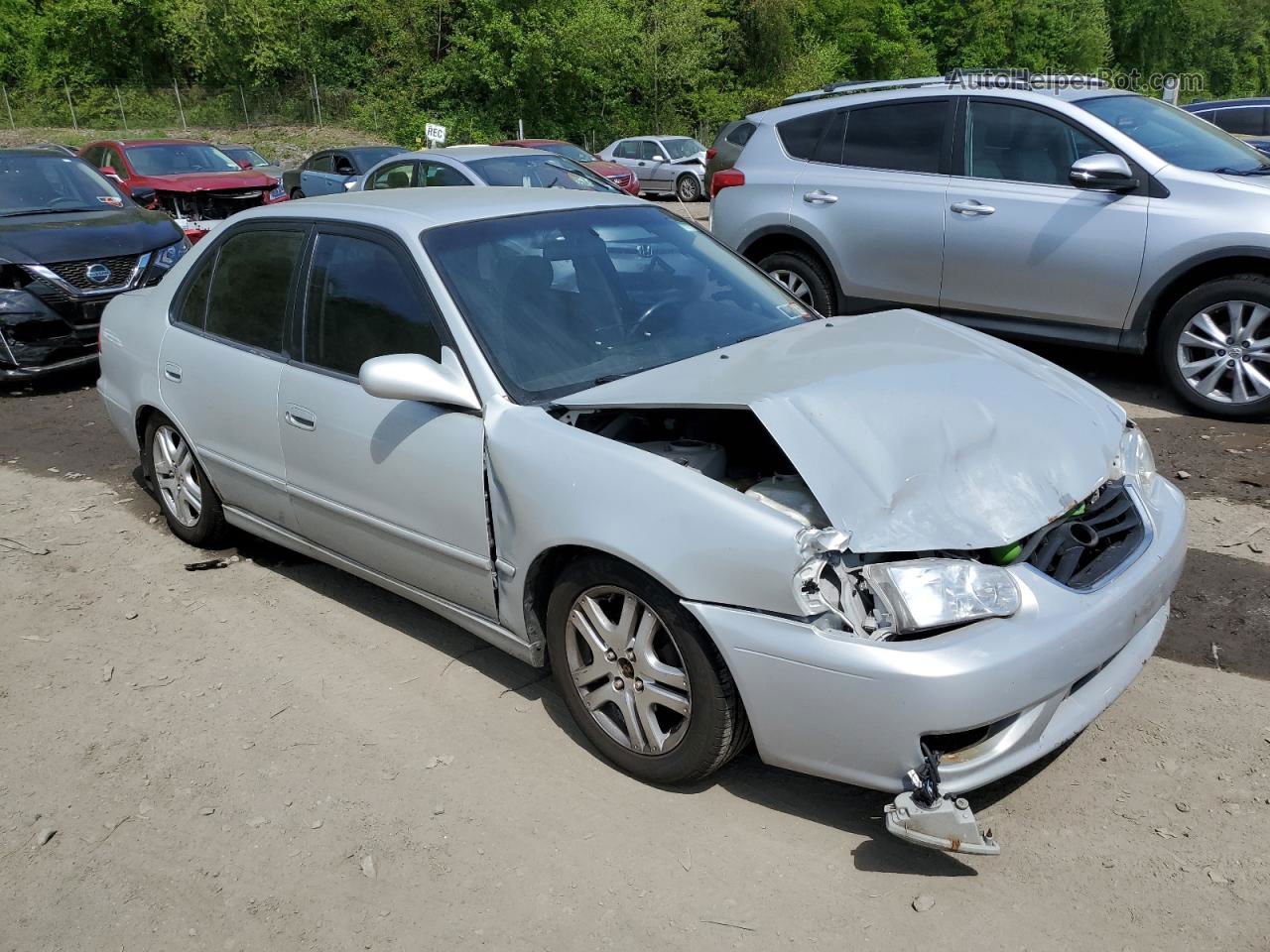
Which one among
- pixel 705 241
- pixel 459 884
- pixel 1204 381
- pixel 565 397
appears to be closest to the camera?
pixel 459 884

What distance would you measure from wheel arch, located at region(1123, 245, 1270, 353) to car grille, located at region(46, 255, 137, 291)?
24.0ft

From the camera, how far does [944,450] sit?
294cm

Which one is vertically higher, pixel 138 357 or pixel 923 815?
pixel 138 357

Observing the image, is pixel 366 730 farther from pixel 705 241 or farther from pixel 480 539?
pixel 705 241

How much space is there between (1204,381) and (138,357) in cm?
562

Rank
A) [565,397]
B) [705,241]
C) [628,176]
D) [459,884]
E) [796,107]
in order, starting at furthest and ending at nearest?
[628,176]
[796,107]
[705,241]
[565,397]
[459,884]

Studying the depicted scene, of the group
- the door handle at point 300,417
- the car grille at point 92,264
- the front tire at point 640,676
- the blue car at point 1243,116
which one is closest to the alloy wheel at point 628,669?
the front tire at point 640,676

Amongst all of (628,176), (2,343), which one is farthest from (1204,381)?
(628,176)

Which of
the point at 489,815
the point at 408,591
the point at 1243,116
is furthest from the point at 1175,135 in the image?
the point at 1243,116

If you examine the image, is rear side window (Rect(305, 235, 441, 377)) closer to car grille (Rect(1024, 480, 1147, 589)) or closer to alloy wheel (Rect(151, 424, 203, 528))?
alloy wheel (Rect(151, 424, 203, 528))

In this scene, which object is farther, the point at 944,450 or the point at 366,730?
the point at 366,730

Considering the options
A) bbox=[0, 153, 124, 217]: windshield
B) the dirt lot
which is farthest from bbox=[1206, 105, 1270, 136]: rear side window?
bbox=[0, 153, 124, 217]: windshield

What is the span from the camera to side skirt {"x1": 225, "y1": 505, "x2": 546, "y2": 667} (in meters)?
3.47

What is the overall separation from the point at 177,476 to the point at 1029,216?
500cm
